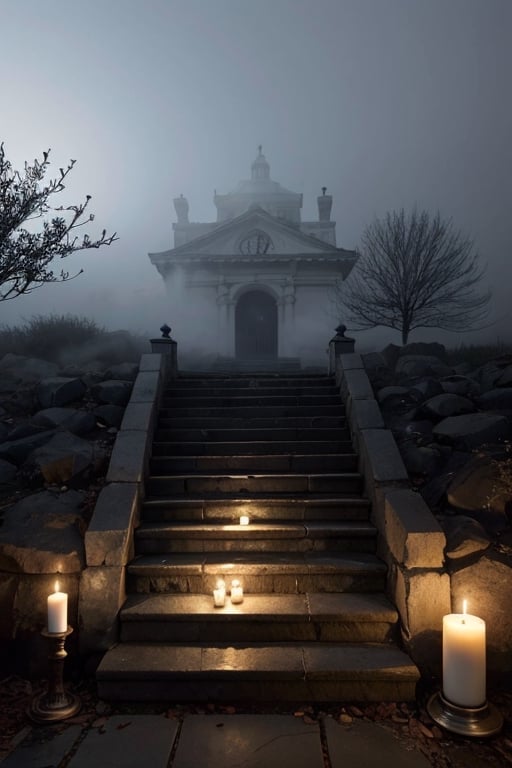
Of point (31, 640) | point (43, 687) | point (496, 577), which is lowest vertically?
point (43, 687)

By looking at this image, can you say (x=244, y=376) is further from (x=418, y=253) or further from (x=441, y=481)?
(x=418, y=253)

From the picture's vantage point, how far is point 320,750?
3.15 m

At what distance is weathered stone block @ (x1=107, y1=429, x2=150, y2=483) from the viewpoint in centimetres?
534

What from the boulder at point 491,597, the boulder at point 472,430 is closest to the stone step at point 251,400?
the boulder at point 472,430

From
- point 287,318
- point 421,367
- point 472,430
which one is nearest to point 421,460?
point 472,430

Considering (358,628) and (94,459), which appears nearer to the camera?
(358,628)

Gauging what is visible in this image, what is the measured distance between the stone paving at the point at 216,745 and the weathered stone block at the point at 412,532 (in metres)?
1.33

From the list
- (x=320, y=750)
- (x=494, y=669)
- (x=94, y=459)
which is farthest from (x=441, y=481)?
(x=94, y=459)

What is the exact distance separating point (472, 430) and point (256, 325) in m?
17.4

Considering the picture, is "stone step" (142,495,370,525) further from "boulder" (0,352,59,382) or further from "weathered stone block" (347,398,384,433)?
"boulder" (0,352,59,382)

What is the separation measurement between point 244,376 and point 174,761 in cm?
635

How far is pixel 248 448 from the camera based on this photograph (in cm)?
657

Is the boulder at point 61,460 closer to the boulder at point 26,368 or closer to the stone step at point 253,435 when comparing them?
the stone step at point 253,435

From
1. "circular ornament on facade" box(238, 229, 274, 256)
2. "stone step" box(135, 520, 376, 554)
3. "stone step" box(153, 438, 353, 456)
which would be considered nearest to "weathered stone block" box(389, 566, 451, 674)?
"stone step" box(135, 520, 376, 554)
